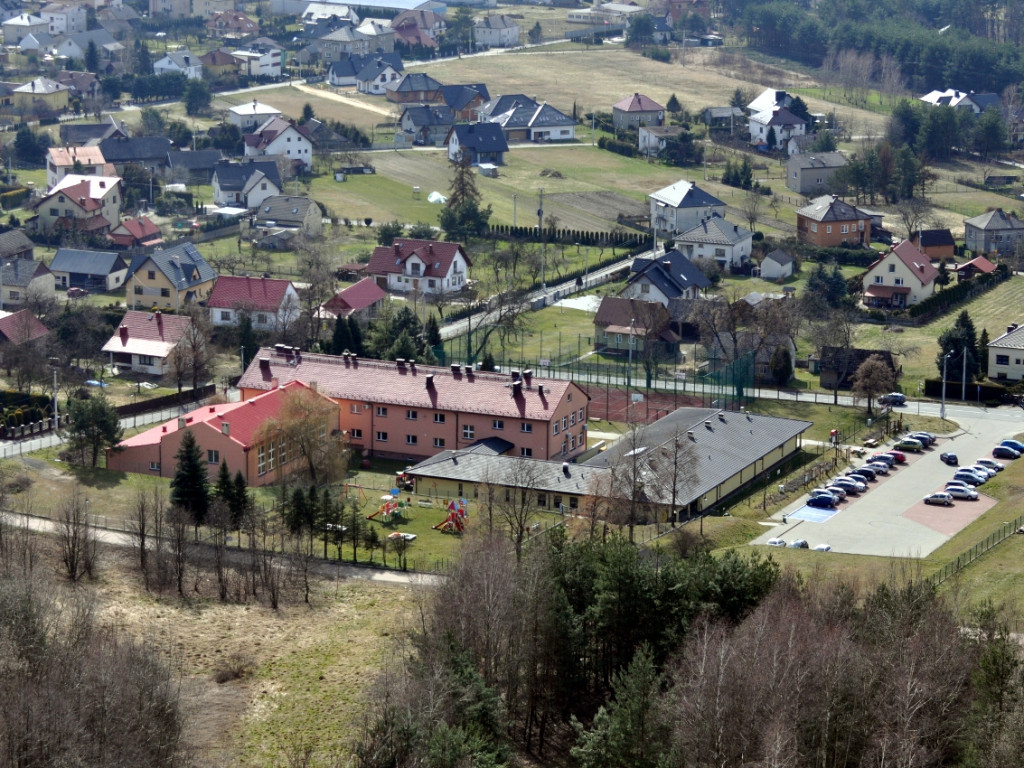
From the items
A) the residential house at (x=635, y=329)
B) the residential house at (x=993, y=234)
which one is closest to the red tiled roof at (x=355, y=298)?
the residential house at (x=635, y=329)

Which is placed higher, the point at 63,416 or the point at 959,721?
the point at 959,721

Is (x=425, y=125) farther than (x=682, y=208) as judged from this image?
Yes

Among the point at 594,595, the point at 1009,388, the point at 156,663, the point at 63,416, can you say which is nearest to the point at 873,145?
the point at 1009,388

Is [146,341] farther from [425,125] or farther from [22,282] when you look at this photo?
[425,125]

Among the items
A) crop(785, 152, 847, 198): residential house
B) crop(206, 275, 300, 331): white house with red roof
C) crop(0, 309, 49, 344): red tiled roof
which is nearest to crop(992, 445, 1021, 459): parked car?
crop(206, 275, 300, 331): white house with red roof

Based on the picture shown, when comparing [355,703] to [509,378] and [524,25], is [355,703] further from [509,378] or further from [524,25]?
[524,25]

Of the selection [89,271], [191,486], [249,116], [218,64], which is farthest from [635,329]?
[218,64]
